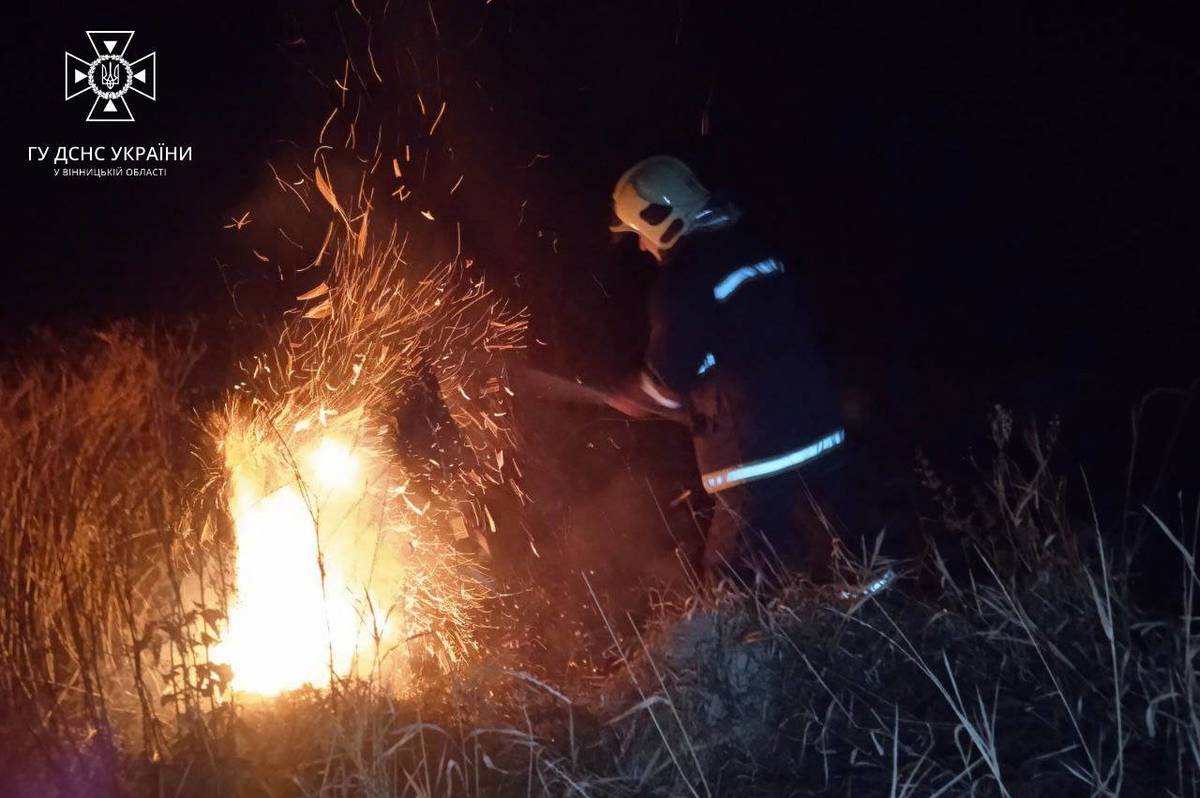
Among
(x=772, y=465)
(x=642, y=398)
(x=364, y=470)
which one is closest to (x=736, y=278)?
(x=642, y=398)

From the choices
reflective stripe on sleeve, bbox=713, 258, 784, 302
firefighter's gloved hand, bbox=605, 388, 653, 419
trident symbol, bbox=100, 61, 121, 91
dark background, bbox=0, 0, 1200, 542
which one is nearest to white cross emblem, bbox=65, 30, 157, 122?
trident symbol, bbox=100, 61, 121, 91

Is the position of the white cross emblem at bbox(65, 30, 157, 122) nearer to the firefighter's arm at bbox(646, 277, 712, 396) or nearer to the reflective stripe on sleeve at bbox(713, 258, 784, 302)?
the firefighter's arm at bbox(646, 277, 712, 396)

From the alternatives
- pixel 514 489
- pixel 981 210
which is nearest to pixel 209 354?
pixel 514 489

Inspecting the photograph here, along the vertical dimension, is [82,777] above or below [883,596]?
above

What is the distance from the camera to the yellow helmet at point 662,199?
486 cm

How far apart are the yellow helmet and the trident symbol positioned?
480 centimetres

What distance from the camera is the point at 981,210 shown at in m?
6.86

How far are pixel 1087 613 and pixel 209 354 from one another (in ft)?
13.5

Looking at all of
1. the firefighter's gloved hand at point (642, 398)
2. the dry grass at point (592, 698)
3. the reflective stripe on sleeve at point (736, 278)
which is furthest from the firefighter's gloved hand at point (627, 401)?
the dry grass at point (592, 698)

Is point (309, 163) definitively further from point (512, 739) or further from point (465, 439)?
point (512, 739)

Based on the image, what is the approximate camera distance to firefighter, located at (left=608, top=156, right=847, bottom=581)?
4.83m

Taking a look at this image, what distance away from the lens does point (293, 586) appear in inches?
197

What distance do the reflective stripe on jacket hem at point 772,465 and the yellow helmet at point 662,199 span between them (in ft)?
3.39

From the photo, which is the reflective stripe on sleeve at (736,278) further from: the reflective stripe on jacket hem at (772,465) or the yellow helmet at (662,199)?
the reflective stripe on jacket hem at (772,465)
